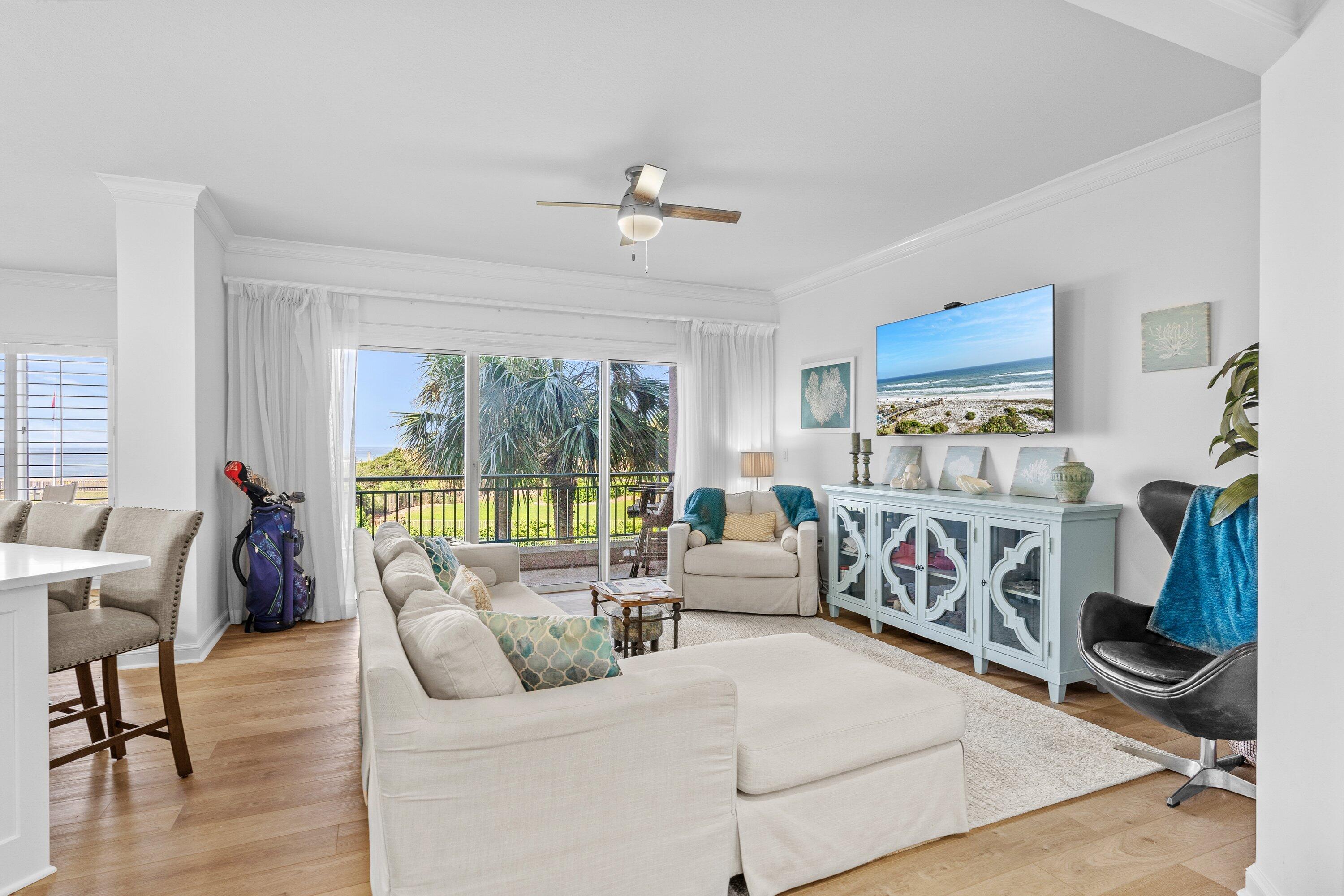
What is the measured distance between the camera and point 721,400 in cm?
597

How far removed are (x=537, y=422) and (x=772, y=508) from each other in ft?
6.51

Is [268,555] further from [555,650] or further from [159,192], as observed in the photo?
[555,650]

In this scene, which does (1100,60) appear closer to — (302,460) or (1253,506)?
(1253,506)

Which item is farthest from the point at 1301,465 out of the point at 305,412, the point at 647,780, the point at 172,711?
the point at 305,412

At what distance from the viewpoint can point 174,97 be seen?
2723mm

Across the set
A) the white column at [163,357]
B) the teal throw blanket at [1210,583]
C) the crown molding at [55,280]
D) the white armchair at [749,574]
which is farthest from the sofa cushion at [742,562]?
the crown molding at [55,280]

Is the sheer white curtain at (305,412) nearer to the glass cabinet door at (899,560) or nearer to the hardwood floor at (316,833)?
the hardwood floor at (316,833)

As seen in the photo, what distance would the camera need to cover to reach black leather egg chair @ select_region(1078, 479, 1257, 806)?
2123 millimetres

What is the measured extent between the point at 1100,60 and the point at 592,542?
4527mm

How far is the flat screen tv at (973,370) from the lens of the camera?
3.58 metres

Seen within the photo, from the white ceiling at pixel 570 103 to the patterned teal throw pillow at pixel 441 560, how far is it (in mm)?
1815

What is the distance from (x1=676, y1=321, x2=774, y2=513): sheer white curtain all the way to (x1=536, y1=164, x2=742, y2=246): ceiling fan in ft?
8.10

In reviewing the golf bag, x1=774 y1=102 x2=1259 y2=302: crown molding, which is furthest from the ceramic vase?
the golf bag

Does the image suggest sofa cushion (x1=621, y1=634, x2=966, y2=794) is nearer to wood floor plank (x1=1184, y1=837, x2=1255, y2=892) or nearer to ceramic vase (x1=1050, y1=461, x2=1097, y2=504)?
wood floor plank (x1=1184, y1=837, x2=1255, y2=892)
